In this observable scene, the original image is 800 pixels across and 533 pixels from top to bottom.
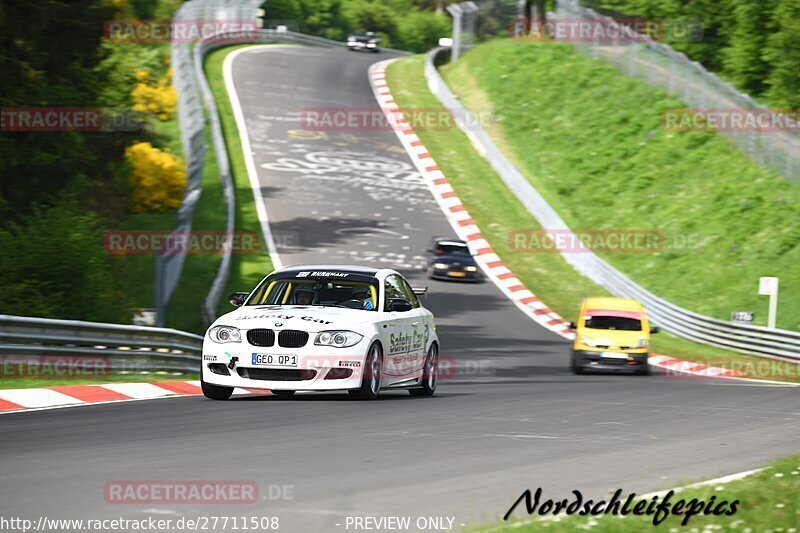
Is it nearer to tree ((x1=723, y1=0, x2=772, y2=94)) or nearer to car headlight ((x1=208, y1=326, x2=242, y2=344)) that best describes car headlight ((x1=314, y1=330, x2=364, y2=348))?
car headlight ((x1=208, y1=326, x2=242, y2=344))

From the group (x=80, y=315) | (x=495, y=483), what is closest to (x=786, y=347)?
(x=80, y=315)

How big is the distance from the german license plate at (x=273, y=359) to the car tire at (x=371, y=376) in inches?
33.3

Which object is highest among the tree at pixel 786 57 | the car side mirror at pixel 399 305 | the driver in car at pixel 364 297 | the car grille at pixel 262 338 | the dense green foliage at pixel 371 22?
the dense green foliage at pixel 371 22

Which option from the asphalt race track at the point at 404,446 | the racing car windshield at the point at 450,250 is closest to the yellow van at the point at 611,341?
the asphalt race track at the point at 404,446

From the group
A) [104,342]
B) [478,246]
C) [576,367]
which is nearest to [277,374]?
[104,342]

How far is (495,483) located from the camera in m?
8.16

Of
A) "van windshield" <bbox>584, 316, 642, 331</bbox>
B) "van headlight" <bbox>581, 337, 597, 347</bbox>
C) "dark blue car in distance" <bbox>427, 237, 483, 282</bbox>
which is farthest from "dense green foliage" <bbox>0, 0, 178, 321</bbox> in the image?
"van windshield" <bbox>584, 316, 642, 331</bbox>

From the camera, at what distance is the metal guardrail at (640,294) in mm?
29438

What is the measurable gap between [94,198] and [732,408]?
79.8 ft

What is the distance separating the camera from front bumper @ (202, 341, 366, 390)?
525 inches

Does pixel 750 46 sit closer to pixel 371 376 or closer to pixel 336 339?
pixel 371 376

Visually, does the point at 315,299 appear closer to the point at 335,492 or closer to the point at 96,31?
the point at 335,492

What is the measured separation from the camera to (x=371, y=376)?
14.0 metres

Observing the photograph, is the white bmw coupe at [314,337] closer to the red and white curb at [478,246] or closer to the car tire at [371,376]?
the car tire at [371,376]
